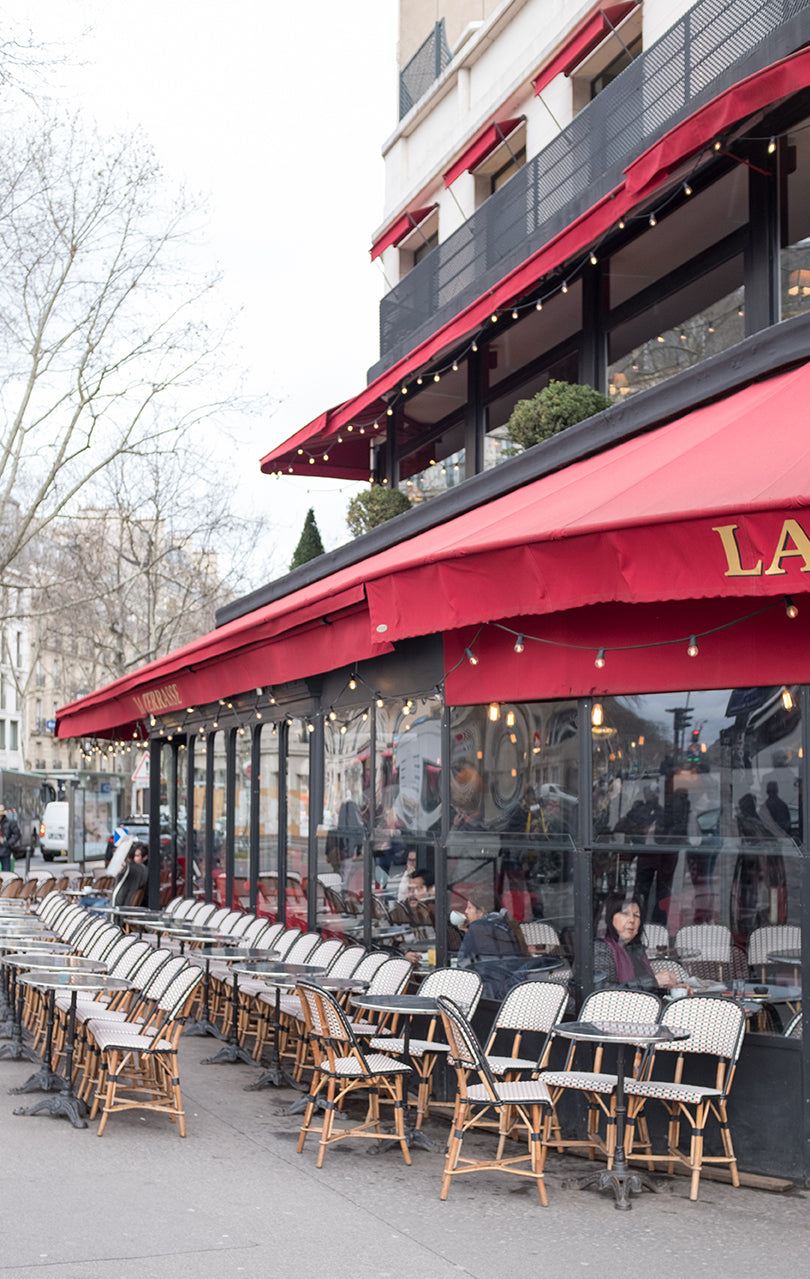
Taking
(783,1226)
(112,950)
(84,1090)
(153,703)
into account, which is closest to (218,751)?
(153,703)

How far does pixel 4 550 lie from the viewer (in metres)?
29.5

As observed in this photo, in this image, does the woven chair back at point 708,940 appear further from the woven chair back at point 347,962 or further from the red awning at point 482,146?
the red awning at point 482,146

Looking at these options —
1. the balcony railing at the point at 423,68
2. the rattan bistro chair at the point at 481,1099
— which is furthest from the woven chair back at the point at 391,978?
the balcony railing at the point at 423,68

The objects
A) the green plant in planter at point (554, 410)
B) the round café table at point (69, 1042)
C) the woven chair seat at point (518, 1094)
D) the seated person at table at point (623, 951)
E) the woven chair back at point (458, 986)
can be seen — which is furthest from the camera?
the green plant in planter at point (554, 410)

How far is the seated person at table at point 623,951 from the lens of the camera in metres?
8.30

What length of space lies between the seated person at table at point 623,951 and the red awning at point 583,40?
924 cm

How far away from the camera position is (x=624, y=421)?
32.2ft

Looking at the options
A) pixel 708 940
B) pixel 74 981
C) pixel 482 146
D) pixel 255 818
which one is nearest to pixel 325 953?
pixel 74 981

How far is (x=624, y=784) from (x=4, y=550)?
23.5 metres

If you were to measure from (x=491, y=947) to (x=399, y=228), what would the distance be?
12.4 meters

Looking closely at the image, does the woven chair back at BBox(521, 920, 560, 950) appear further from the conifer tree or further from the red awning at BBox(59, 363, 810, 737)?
the conifer tree

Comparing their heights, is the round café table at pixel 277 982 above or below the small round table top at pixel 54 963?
below

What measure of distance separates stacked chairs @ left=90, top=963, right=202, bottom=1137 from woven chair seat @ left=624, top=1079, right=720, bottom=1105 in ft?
9.01

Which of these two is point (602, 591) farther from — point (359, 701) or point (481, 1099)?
point (359, 701)
